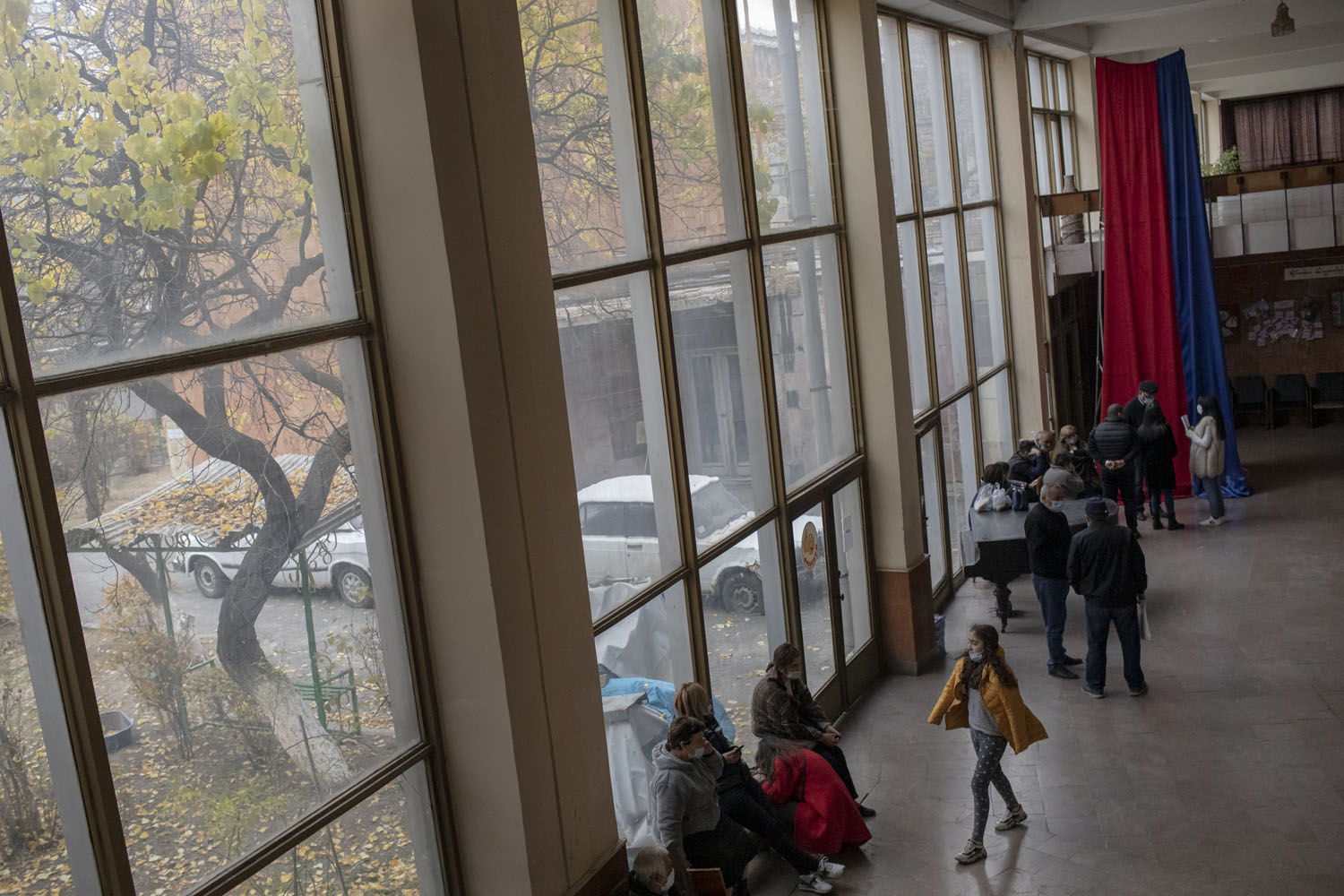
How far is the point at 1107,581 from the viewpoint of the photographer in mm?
8031

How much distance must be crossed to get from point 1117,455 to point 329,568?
924cm

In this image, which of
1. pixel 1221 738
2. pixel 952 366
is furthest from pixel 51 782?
pixel 952 366

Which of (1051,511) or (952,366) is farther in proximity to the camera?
(952,366)

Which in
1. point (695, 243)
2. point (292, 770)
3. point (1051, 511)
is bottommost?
point (1051, 511)

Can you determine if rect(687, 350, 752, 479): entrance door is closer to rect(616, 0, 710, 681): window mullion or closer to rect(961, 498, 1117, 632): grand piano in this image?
rect(616, 0, 710, 681): window mullion

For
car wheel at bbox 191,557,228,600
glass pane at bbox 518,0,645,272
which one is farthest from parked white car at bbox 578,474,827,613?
car wheel at bbox 191,557,228,600

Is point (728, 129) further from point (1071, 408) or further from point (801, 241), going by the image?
point (1071, 408)

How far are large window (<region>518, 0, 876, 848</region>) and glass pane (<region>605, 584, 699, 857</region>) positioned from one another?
14mm

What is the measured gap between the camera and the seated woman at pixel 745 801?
18.4ft

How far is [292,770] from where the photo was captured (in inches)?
155

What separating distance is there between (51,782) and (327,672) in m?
1.05

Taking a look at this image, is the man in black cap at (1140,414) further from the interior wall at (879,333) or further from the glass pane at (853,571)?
the glass pane at (853,571)

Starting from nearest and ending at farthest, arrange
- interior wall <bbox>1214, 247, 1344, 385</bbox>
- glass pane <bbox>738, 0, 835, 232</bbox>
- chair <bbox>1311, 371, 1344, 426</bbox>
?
glass pane <bbox>738, 0, 835, 232</bbox> < chair <bbox>1311, 371, 1344, 426</bbox> < interior wall <bbox>1214, 247, 1344, 385</bbox>

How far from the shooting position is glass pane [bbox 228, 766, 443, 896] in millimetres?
3906
